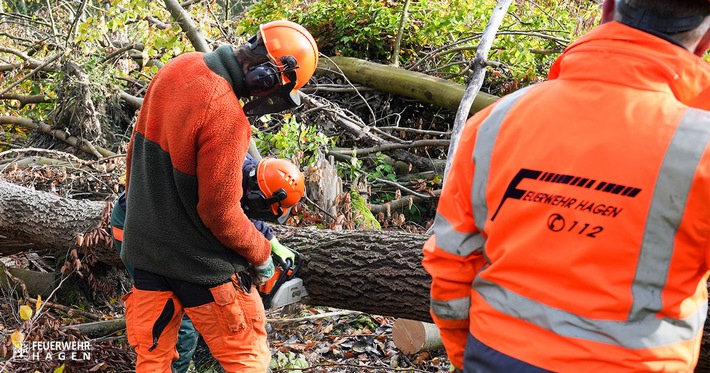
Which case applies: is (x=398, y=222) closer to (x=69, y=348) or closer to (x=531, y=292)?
(x=69, y=348)

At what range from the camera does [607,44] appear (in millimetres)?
1631

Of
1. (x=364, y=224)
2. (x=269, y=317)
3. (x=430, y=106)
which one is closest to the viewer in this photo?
(x=269, y=317)

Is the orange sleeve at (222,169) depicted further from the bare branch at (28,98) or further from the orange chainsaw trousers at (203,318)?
the bare branch at (28,98)

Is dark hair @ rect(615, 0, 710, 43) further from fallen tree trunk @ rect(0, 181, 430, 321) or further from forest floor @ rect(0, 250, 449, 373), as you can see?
forest floor @ rect(0, 250, 449, 373)

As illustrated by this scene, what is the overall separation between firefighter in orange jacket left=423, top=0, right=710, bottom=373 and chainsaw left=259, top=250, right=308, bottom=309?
2091mm

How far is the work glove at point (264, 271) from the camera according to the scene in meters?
3.41

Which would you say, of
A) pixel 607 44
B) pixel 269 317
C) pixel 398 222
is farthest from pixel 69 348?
pixel 607 44

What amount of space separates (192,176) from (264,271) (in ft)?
2.21

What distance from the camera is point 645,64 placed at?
159 centimetres

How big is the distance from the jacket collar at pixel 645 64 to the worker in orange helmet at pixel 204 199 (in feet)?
5.59

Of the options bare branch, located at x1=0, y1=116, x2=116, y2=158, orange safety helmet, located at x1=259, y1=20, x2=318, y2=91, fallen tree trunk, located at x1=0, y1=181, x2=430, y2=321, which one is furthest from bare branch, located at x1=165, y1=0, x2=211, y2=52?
orange safety helmet, located at x1=259, y1=20, x2=318, y2=91

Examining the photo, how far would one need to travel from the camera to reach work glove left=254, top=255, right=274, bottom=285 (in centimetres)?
341

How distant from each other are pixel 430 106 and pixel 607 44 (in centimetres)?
613

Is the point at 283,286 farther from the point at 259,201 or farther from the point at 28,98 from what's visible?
the point at 28,98
